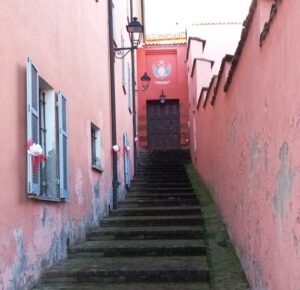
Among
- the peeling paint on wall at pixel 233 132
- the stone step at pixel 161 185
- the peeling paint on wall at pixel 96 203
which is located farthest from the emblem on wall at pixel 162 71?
the peeling paint on wall at pixel 233 132

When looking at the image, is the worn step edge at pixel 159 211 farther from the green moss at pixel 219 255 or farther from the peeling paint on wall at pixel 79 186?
the peeling paint on wall at pixel 79 186

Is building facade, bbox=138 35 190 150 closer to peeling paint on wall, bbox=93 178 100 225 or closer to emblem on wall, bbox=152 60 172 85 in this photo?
emblem on wall, bbox=152 60 172 85

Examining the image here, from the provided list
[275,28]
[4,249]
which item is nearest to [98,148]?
[4,249]

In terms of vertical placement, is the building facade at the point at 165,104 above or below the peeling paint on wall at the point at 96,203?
above

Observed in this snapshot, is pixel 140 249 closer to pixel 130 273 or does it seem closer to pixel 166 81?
pixel 130 273

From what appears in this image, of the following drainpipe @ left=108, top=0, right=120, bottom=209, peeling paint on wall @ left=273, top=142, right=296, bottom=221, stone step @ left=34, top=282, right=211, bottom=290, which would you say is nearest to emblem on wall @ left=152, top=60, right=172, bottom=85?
drainpipe @ left=108, top=0, right=120, bottom=209

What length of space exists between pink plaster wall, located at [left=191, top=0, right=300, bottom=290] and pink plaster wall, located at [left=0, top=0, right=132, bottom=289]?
205 cm

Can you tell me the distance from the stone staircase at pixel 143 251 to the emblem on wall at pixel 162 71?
7799mm

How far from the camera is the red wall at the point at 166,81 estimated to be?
1794cm

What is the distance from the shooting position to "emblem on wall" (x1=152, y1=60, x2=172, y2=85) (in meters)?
18.2

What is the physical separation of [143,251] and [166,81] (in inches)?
459

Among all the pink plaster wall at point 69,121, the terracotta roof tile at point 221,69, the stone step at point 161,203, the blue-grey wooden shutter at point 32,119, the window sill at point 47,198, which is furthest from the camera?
the stone step at point 161,203

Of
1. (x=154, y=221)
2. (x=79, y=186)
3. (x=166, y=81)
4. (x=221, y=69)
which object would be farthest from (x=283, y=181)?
(x=166, y=81)

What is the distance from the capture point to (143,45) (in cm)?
1869
